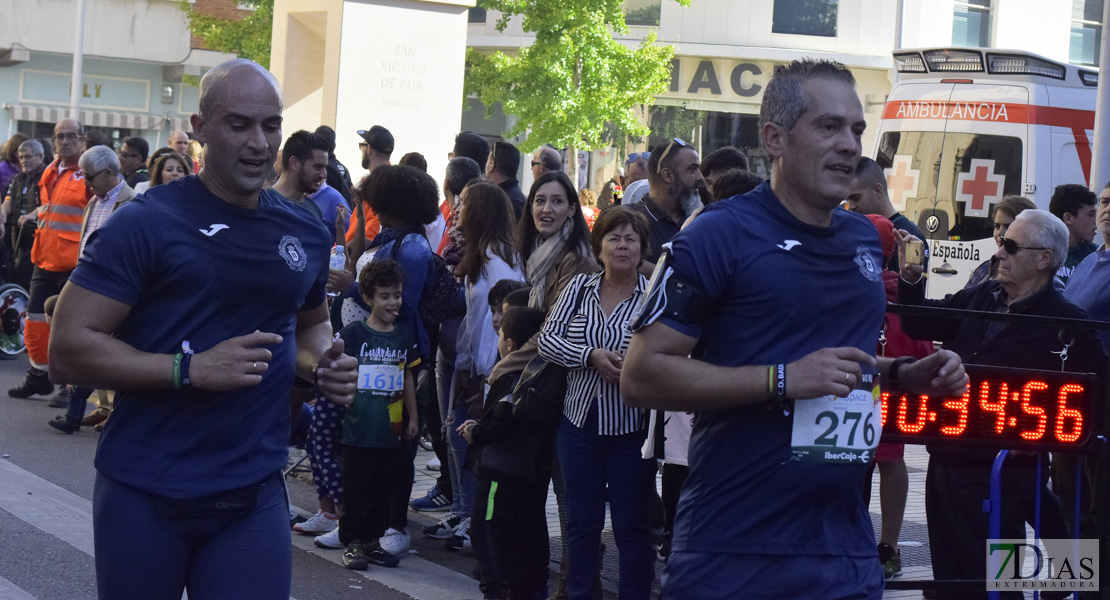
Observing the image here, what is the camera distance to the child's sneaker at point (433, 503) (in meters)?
8.24

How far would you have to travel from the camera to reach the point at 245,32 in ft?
89.5

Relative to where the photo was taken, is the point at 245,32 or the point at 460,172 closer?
the point at 460,172

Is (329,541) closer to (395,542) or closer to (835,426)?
(395,542)

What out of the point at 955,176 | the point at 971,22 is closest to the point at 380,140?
the point at 955,176

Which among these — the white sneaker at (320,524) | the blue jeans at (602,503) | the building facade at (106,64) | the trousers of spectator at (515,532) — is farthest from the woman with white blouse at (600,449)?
the building facade at (106,64)

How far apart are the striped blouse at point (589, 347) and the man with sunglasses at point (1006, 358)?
122 cm

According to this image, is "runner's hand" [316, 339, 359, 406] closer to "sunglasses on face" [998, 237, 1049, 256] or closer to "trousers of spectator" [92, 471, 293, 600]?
"trousers of spectator" [92, 471, 293, 600]

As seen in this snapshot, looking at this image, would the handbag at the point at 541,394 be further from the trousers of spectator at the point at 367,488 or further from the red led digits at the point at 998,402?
the red led digits at the point at 998,402

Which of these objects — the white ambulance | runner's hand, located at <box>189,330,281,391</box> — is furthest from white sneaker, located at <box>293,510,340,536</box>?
the white ambulance

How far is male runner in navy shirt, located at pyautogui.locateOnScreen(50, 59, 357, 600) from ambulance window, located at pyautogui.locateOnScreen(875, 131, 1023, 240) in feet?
41.0

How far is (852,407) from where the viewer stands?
10.4ft

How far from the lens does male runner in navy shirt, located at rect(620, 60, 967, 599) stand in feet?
10.1

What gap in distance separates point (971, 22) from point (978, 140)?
18.8m

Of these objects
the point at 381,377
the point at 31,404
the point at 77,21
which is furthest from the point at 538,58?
the point at 381,377
